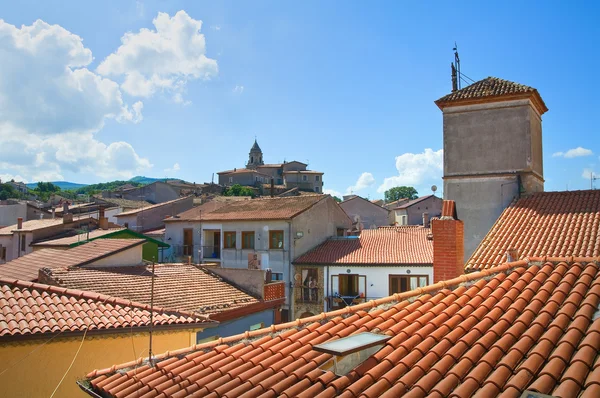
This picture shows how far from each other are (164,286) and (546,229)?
39.7ft

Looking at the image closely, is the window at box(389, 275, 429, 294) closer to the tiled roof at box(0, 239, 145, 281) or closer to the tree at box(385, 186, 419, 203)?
the tiled roof at box(0, 239, 145, 281)

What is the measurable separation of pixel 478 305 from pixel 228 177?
86.7 meters

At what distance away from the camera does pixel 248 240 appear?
106 ft

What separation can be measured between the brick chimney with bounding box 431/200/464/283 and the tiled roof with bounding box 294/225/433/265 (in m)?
16.4

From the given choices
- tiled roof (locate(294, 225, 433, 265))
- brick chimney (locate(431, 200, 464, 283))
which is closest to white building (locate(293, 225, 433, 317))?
tiled roof (locate(294, 225, 433, 265))

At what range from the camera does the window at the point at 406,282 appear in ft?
85.0

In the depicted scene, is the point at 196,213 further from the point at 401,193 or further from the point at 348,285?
the point at 401,193

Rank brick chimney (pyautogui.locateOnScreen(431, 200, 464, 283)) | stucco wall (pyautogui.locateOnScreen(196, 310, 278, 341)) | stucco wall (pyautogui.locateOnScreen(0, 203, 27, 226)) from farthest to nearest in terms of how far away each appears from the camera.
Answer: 1. stucco wall (pyautogui.locateOnScreen(0, 203, 27, 226))
2. stucco wall (pyautogui.locateOnScreen(196, 310, 278, 341))
3. brick chimney (pyautogui.locateOnScreen(431, 200, 464, 283))

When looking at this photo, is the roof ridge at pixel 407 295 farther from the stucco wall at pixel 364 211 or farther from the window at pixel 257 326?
the stucco wall at pixel 364 211

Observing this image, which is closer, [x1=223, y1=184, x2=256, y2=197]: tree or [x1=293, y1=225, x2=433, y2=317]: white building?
[x1=293, y1=225, x2=433, y2=317]: white building

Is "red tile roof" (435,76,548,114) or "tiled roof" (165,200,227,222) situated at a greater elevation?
"red tile roof" (435,76,548,114)

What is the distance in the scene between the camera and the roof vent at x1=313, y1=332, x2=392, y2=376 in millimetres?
4875

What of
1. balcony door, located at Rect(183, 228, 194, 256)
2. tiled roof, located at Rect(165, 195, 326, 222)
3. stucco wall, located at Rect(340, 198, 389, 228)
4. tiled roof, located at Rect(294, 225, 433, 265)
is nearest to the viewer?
tiled roof, located at Rect(294, 225, 433, 265)

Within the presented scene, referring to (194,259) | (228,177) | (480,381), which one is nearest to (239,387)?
(480,381)
